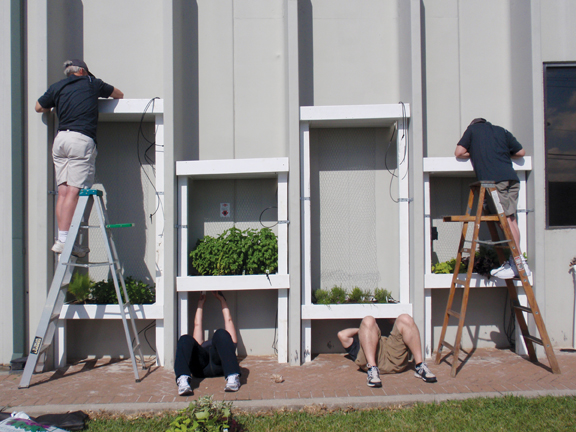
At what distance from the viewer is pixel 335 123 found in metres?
5.10

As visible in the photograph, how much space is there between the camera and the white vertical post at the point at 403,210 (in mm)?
4926

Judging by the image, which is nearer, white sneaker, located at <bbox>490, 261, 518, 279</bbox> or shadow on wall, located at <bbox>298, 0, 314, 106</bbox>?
white sneaker, located at <bbox>490, 261, 518, 279</bbox>

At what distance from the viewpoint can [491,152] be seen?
15.3 ft

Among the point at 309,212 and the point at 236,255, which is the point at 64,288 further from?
the point at 309,212

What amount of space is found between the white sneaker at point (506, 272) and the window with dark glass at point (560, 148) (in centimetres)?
123

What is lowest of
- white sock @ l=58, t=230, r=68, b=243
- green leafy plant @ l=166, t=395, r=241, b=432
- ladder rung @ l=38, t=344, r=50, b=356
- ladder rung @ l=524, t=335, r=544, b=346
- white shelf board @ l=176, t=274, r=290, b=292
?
green leafy plant @ l=166, t=395, r=241, b=432

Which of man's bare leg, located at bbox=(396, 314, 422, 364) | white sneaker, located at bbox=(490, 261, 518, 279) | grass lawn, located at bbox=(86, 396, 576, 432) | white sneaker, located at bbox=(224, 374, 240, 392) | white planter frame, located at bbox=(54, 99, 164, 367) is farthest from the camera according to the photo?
white planter frame, located at bbox=(54, 99, 164, 367)

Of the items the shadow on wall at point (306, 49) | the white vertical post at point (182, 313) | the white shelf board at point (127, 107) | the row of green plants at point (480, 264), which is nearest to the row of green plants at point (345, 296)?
the row of green plants at point (480, 264)

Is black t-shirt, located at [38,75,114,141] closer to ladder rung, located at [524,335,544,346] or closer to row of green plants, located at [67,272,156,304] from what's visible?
row of green plants, located at [67,272,156,304]

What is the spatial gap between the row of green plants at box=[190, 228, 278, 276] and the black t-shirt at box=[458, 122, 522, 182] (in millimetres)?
2533

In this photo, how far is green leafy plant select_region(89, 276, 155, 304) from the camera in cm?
482

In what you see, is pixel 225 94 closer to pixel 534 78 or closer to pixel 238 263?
pixel 238 263

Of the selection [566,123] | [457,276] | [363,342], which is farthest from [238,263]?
[566,123]

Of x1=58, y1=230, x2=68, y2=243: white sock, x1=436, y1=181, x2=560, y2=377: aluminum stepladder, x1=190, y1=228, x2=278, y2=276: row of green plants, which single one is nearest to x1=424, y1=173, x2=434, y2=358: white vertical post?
x1=436, y1=181, x2=560, y2=377: aluminum stepladder
